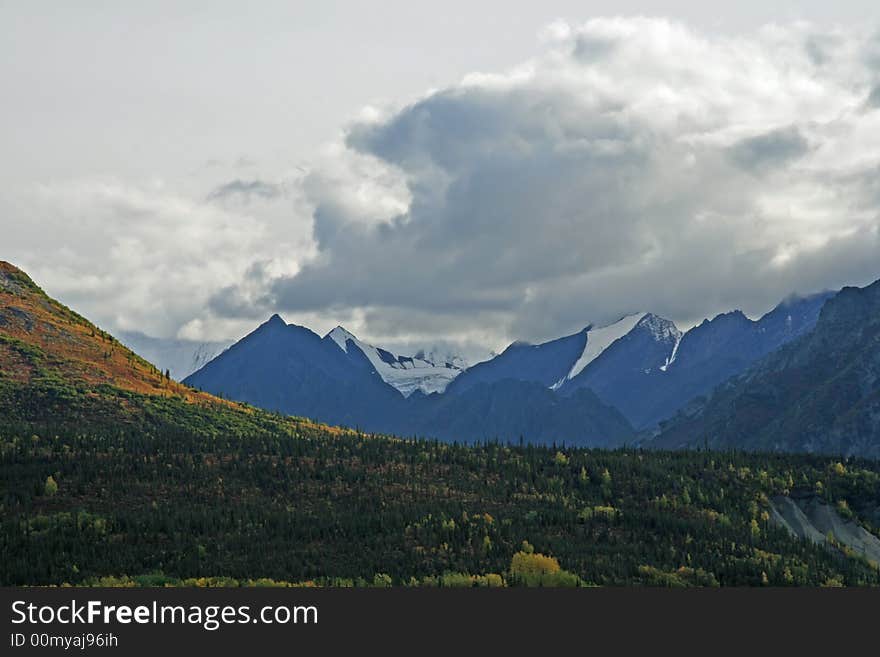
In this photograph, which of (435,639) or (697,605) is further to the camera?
(697,605)

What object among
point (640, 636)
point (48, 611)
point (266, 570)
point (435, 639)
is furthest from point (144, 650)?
point (266, 570)

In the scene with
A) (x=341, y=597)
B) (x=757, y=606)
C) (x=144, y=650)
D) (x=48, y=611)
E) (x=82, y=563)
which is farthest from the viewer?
(x=82, y=563)

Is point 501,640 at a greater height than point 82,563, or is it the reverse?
point 82,563

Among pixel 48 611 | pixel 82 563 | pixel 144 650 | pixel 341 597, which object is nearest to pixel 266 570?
pixel 82 563

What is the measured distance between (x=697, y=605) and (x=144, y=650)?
87.0 metres

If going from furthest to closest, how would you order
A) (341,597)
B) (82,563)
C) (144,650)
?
(82,563) → (341,597) → (144,650)

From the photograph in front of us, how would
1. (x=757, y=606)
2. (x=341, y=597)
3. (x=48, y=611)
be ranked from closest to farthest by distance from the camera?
(x=48, y=611) < (x=341, y=597) < (x=757, y=606)

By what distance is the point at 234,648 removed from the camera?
126 metres

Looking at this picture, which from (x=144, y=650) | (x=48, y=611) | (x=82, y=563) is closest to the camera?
(x=144, y=650)

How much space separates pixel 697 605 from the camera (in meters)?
182

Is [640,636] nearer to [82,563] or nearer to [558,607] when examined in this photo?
[558,607]

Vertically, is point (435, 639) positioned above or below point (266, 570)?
below

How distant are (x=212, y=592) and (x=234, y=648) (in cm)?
3461

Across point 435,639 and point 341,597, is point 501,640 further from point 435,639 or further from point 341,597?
point 341,597
